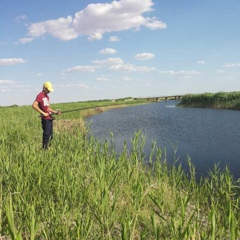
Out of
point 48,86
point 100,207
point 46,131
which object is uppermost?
point 48,86

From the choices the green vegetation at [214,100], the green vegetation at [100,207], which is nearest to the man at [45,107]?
the green vegetation at [100,207]

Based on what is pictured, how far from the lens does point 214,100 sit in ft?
163

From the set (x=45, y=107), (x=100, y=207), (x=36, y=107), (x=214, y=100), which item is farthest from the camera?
Result: (x=214, y=100)

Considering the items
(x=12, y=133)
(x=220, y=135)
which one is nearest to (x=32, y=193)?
(x=12, y=133)

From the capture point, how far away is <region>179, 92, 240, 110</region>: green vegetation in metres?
44.5

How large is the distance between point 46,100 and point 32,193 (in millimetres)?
5048

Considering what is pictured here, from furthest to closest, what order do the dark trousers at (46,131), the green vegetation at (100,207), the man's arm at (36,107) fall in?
the dark trousers at (46,131) → the man's arm at (36,107) → the green vegetation at (100,207)

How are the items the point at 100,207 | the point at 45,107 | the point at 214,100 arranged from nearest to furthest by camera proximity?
the point at 100,207 → the point at 45,107 → the point at 214,100

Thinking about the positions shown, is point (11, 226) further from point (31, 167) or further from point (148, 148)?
point (148, 148)

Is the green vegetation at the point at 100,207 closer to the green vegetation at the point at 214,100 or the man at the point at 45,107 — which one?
the man at the point at 45,107

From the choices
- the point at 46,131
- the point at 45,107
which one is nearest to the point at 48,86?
the point at 45,107

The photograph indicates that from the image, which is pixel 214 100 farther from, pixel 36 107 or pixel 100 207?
pixel 100 207

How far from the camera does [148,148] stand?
52.8 ft

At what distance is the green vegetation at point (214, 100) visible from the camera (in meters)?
44.5
